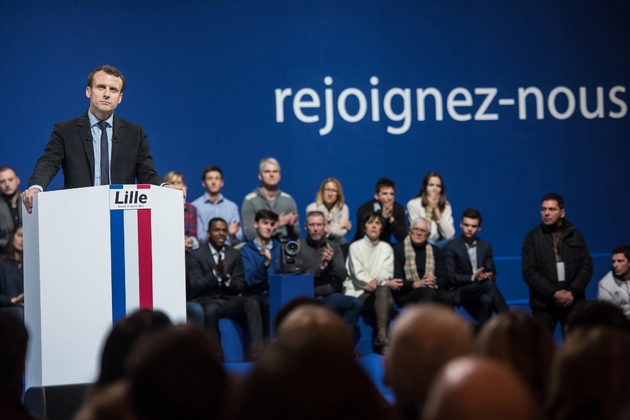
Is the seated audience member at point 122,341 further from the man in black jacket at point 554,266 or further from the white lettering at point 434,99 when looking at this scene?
the white lettering at point 434,99

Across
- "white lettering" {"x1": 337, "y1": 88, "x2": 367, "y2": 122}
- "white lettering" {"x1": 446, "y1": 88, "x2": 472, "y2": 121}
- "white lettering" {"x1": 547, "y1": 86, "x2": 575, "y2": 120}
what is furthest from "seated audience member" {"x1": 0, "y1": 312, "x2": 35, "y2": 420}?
"white lettering" {"x1": 547, "y1": 86, "x2": 575, "y2": 120}

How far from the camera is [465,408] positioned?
1.09 m

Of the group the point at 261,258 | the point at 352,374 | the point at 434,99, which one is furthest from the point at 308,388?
the point at 434,99

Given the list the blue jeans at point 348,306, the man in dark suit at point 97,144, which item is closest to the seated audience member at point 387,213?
the blue jeans at point 348,306

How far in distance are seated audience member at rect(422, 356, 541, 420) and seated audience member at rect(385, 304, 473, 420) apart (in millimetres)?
394

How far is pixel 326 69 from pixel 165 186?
550 centimetres

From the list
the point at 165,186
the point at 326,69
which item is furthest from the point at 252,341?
the point at 326,69

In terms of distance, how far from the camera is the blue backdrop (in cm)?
855

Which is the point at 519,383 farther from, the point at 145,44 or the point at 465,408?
the point at 145,44

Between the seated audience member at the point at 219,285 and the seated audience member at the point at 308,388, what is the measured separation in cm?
518

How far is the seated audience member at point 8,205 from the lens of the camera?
672 centimetres

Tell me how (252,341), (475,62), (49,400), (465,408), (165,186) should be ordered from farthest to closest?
(475,62) → (252,341) → (165,186) → (49,400) → (465,408)

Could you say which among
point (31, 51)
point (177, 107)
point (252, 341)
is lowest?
point (252, 341)

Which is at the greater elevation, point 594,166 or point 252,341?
point 594,166
